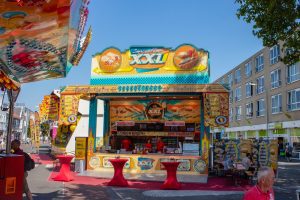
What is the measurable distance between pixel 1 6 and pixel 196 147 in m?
14.6

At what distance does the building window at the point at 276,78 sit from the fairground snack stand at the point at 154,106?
24.2m

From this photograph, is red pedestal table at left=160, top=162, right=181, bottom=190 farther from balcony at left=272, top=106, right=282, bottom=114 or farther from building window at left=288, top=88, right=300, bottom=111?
balcony at left=272, top=106, right=282, bottom=114

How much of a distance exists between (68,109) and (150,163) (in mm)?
5128

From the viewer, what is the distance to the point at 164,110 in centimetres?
2152

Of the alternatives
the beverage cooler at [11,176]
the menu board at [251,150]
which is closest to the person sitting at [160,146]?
the menu board at [251,150]

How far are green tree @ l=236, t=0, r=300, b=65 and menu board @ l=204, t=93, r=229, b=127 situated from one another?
14.4 feet

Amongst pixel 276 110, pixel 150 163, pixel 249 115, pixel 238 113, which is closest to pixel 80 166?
pixel 150 163

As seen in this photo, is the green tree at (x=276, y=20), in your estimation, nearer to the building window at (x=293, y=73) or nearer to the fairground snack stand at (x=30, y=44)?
the fairground snack stand at (x=30, y=44)

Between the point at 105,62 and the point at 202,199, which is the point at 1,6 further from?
the point at 105,62

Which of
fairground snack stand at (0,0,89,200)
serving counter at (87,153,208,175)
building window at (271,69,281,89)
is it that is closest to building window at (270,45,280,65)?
building window at (271,69,281,89)

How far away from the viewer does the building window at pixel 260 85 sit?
153 ft

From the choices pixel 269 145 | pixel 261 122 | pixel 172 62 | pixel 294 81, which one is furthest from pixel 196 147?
pixel 261 122

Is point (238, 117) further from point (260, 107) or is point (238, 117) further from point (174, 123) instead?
point (174, 123)

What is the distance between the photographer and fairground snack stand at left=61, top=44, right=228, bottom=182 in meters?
17.1
